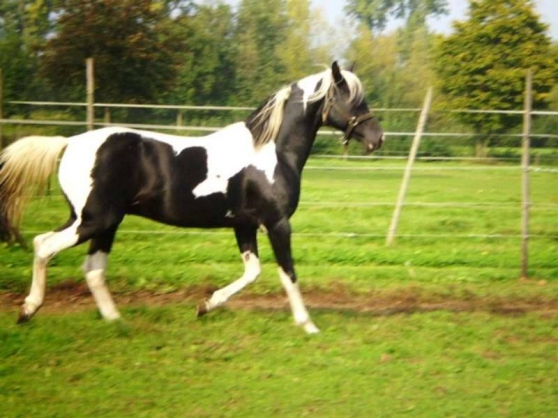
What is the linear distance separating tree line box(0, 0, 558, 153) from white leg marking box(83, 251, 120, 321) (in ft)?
43.8

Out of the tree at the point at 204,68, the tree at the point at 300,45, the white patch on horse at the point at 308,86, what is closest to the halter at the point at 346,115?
the white patch on horse at the point at 308,86

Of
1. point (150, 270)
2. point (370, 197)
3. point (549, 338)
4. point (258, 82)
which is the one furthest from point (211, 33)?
point (549, 338)

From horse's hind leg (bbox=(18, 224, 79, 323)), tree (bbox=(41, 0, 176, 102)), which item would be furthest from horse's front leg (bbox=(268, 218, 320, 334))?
tree (bbox=(41, 0, 176, 102))

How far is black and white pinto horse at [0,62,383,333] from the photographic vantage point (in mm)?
5742

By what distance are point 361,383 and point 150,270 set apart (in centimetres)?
396

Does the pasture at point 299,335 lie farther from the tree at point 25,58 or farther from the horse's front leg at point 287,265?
the tree at point 25,58

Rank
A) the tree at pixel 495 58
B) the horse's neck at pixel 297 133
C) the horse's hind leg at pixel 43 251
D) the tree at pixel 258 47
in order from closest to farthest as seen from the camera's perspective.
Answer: the horse's hind leg at pixel 43 251 < the horse's neck at pixel 297 133 < the tree at pixel 495 58 < the tree at pixel 258 47

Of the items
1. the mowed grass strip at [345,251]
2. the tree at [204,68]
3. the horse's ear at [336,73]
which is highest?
the horse's ear at [336,73]

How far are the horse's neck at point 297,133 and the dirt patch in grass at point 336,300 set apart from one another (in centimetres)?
153

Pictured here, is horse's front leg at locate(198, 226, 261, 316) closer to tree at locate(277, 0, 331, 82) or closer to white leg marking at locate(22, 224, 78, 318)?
white leg marking at locate(22, 224, 78, 318)

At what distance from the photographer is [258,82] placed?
3111 cm

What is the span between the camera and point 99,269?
616cm

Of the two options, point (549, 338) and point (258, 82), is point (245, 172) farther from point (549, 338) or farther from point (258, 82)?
point (258, 82)

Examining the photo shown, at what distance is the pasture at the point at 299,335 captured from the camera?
445cm
